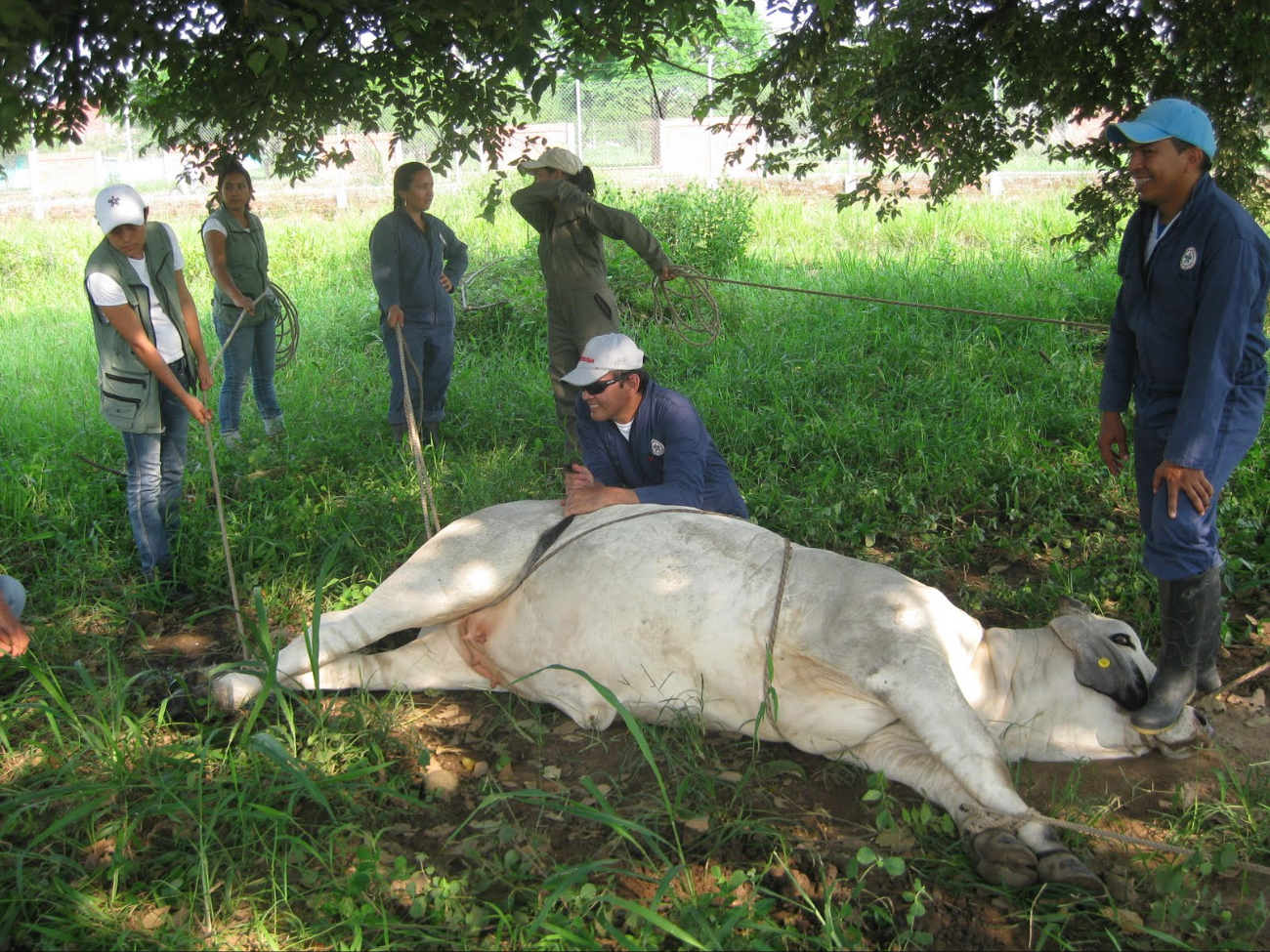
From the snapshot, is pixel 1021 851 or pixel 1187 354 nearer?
pixel 1021 851

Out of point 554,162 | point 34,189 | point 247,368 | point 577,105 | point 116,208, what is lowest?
point 247,368

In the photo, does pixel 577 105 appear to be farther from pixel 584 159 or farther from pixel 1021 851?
pixel 1021 851

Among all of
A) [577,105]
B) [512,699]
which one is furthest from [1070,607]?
[577,105]

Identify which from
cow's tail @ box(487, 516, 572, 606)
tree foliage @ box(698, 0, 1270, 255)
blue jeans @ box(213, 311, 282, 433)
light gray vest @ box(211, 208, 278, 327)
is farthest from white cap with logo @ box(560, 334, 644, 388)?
blue jeans @ box(213, 311, 282, 433)

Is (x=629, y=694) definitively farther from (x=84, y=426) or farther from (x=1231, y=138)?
(x=84, y=426)

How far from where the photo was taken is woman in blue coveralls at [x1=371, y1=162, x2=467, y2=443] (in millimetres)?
6246

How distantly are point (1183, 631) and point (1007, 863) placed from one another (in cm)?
112

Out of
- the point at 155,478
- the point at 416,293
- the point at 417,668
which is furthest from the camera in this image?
the point at 416,293

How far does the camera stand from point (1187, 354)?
321 cm

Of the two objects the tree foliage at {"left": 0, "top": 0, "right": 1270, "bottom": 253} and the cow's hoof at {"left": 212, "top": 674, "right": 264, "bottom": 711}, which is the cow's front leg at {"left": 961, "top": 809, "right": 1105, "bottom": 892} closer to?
the cow's hoof at {"left": 212, "top": 674, "right": 264, "bottom": 711}

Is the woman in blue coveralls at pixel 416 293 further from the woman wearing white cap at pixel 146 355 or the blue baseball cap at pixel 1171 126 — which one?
the blue baseball cap at pixel 1171 126

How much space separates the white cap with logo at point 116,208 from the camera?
4.41 meters

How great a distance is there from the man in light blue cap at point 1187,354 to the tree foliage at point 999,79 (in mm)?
1674

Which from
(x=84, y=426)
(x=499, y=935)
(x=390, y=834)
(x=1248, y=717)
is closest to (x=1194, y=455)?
(x=1248, y=717)
